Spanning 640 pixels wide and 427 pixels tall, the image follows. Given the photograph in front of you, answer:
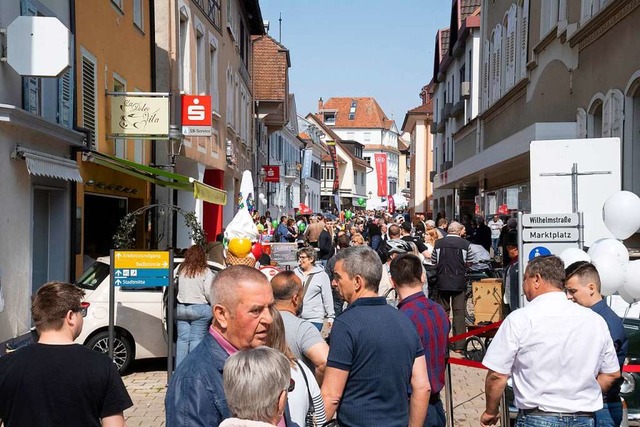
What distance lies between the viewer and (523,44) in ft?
65.2

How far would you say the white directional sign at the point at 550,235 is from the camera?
893 centimetres

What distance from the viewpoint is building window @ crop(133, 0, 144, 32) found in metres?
16.9

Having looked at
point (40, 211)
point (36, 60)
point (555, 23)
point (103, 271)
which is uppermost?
point (555, 23)

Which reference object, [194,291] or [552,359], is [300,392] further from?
[194,291]

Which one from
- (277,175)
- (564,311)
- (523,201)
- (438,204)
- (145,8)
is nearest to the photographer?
(564,311)

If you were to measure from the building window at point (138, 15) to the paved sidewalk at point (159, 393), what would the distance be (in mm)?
8292

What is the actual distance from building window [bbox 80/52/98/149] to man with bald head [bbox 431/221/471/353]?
5.72 metres

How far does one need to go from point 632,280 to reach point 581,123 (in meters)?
7.89

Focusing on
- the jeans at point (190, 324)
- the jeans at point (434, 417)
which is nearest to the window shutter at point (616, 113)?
the jeans at point (190, 324)

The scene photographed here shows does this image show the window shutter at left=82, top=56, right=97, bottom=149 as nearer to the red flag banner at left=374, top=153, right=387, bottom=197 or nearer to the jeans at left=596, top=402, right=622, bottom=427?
the jeans at left=596, top=402, right=622, bottom=427

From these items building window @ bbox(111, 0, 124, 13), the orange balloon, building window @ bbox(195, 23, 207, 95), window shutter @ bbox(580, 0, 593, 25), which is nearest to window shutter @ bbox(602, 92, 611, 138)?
window shutter @ bbox(580, 0, 593, 25)

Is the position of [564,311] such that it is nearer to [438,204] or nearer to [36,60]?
[36,60]

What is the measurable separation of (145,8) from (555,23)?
848 centimetres

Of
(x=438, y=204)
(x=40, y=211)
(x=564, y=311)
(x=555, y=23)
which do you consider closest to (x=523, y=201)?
(x=555, y=23)
